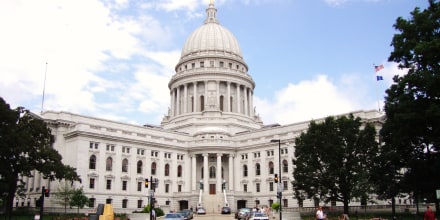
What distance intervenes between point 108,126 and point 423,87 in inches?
2549

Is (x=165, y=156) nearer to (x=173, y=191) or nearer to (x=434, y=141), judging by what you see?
(x=173, y=191)

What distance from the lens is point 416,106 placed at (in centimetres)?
3766

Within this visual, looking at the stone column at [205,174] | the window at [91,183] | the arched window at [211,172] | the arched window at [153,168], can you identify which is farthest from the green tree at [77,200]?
the arched window at [211,172]

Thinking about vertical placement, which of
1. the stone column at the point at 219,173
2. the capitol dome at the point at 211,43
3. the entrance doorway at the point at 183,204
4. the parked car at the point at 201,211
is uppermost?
the capitol dome at the point at 211,43

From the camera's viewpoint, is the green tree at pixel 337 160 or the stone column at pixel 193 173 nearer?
the green tree at pixel 337 160

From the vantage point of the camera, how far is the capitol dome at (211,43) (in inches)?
4621

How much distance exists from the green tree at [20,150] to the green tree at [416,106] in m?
41.2

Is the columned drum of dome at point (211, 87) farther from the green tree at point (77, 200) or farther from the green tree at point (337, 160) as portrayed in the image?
the green tree at point (337, 160)

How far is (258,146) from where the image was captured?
91812 mm

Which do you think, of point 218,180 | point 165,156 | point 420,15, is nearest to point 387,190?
point 420,15

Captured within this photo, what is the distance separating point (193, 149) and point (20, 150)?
44.5 m

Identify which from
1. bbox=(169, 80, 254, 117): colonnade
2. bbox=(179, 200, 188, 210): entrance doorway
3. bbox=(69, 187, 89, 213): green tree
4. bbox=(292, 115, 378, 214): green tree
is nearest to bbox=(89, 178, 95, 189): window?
bbox=(69, 187, 89, 213): green tree

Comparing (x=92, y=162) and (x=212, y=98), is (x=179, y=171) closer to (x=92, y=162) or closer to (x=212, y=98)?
(x=92, y=162)

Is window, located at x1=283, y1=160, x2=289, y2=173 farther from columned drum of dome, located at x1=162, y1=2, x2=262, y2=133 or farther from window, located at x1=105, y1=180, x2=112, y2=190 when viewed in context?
window, located at x1=105, y1=180, x2=112, y2=190
